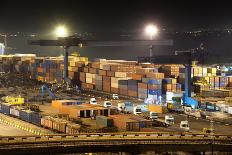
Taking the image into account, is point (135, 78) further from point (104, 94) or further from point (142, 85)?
point (104, 94)

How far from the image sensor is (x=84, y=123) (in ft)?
145

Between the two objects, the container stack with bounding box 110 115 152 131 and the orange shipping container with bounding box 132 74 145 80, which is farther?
the orange shipping container with bounding box 132 74 145 80

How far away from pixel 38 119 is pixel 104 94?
973 inches

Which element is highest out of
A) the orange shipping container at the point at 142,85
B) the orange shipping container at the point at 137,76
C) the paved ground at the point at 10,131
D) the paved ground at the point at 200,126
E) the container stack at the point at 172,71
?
the container stack at the point at 172,71

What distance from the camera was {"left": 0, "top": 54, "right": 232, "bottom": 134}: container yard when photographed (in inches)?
1770

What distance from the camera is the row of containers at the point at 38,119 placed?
1664 inches

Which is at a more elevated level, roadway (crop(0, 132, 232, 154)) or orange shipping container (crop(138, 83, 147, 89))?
orange shipping container (crop(138, 83, 147, 89))

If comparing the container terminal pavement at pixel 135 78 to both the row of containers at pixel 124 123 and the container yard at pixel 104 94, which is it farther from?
the row of containers at pixel 124 123

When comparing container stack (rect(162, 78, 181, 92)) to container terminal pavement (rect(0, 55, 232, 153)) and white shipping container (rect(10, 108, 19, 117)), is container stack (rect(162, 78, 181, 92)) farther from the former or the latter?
white shipping container (rect(10, 108, 19, 117))

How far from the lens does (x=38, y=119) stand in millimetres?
49625

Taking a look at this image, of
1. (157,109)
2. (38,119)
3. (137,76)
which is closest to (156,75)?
(137,76)

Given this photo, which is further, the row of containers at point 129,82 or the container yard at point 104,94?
the row of containers at point 129,82

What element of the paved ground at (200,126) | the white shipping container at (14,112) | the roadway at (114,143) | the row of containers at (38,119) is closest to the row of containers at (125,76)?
the paved ground at (200,126)

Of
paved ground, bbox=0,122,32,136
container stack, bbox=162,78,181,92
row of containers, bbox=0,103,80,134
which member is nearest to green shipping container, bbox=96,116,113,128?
row of containers, bbox=0,103,80,134
